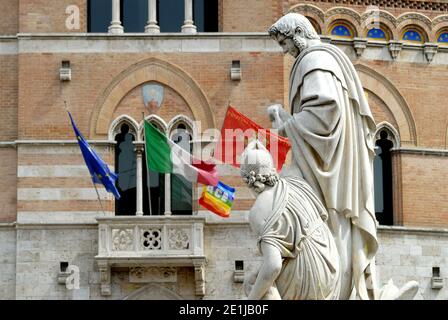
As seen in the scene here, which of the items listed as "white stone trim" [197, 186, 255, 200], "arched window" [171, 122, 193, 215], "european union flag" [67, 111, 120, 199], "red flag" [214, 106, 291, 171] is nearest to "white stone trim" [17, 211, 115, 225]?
"european union flag" [67, 111, 120, 199]

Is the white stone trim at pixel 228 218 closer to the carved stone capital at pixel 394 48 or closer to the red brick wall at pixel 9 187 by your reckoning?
the red brick wall at pixel 9 187

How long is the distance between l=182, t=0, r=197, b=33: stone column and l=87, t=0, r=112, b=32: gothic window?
1.54m

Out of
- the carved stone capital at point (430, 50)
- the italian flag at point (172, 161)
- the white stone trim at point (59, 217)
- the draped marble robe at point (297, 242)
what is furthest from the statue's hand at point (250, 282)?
the carved stone capital at point (430, 50)

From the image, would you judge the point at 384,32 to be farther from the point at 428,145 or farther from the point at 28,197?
the point at 28,197

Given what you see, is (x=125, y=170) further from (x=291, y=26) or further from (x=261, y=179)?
(x=261, y=179)

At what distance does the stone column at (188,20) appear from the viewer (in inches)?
1291

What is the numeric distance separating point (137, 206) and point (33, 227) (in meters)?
2.06

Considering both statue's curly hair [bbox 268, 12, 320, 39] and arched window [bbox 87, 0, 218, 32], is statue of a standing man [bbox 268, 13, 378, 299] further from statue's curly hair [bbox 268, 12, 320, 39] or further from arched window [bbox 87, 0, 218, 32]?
arched window [bbox 87, 0, 218, 32]

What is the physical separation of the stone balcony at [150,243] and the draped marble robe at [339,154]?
21315 mm
